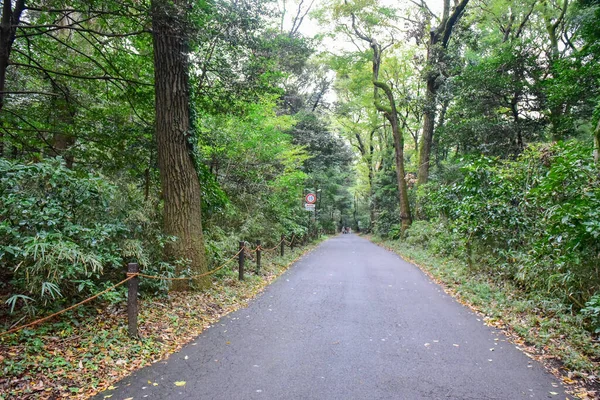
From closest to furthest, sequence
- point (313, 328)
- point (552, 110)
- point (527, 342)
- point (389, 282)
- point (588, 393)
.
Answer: point (588, 393)
point (527, 342)
point (313, 328)
point (389, 282)
point (552, 110)

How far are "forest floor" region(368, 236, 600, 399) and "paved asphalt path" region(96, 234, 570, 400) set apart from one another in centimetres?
22

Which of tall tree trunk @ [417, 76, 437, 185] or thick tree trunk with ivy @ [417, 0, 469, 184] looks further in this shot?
tall tree trunk @ [417, 76, 437, 185]

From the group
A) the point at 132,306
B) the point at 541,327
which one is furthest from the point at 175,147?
the point at 541,327

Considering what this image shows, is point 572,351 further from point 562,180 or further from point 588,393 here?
point 562,180

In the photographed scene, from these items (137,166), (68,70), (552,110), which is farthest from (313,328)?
(552,110)

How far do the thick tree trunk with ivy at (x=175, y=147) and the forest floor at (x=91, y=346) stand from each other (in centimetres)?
99

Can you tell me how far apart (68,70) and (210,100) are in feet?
10.2

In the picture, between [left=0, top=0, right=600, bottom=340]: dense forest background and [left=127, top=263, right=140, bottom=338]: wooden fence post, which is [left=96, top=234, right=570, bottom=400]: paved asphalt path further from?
[left=0, top=0, right=600, bottom=340]: dense forest background

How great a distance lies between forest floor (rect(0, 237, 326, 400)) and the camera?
11.0 ft

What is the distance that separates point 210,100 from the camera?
8602 millimetres

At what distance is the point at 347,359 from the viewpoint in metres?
4.16

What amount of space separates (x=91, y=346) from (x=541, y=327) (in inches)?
233

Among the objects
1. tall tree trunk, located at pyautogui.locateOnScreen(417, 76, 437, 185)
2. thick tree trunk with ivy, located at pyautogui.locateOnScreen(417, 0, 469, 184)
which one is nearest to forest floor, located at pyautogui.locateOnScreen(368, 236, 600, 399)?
tall tree trunk, located at pyautogui.locateOnScreen(417, 76, 437, 185)

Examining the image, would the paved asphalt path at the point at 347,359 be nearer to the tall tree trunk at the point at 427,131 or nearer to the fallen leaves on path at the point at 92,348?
the fallen leaves on path at the point at 92,348
